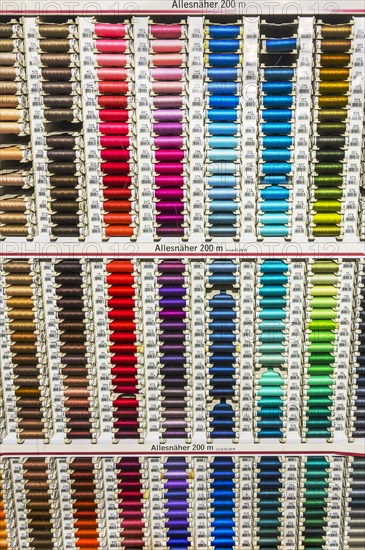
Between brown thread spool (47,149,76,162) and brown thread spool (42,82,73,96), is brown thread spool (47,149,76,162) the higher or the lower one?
the lower one

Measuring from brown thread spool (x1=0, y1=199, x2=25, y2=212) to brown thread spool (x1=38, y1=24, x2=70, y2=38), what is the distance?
2.93 ft

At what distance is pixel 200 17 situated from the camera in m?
3.15

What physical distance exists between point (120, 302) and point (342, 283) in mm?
1278

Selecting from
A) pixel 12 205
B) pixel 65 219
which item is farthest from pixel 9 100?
pixel 65 219

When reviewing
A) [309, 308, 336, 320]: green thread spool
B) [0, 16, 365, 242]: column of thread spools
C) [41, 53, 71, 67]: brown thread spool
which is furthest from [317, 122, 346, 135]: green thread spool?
[41, 53, 71, 67]: brown thread spool

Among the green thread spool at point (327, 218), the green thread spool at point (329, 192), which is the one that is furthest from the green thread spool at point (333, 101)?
the green thread spool at point (327, 218)

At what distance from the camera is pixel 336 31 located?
3105mm

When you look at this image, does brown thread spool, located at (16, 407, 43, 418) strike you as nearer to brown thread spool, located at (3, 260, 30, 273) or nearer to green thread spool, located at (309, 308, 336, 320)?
brown thread spool, located at (3, 260, 30, 273)

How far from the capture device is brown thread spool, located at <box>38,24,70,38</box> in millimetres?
3141

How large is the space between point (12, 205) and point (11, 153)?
29cm

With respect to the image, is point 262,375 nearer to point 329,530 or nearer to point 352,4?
point 329,530

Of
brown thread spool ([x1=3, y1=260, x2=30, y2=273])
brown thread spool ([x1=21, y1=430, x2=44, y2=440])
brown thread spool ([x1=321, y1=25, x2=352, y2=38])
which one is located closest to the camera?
brown thread spool ([x1=321, y1=25, x2=352, y2=38])

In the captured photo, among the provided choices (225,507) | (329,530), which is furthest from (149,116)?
(329,530)

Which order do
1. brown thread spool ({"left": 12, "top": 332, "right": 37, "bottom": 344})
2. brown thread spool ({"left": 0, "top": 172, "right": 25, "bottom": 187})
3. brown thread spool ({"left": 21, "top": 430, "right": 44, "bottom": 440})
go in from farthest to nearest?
1. brown thread spool ({"left": 21, "top": 430, "right": 44, "bottom": 440})
2. brown thread spool ({"left": 12, "top": 332, "right": 37, "bottom": 344})
3. brown thread spool ({"left": 0, "top": 172, "right": 25, "bottom": 187})
